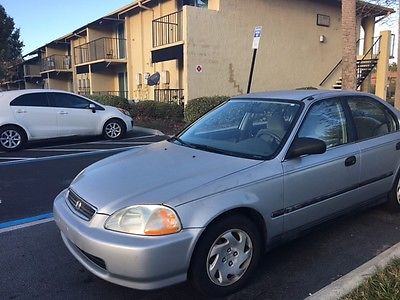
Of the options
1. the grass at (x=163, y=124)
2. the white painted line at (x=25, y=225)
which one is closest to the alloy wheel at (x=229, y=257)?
the white painted line at (x=25, y=225)

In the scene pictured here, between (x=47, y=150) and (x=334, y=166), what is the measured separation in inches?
308

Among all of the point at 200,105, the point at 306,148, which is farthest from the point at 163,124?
the point at 306,148

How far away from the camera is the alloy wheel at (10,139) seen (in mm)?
9727

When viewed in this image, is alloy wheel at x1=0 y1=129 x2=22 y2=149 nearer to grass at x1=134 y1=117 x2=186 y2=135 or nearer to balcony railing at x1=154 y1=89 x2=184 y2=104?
grass at x1=134 y1=117 x2=186 y2=135

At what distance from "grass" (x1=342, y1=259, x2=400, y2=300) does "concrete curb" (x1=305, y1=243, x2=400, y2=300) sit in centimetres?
5

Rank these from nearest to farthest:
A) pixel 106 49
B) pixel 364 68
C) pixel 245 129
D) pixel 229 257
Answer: pixel 229 257
pixel 245 129
pixel 364 68
pixel 106 49

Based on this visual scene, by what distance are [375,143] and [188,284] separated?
248 centimetres

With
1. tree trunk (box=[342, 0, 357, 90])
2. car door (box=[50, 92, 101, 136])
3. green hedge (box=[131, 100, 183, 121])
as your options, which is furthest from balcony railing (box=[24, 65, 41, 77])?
tree trunk (box=[342, 0, 357, 90])

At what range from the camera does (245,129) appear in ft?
12.8

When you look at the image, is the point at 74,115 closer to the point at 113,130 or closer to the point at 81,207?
the point at 113,130

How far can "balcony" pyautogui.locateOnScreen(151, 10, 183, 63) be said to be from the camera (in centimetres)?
→ 1567

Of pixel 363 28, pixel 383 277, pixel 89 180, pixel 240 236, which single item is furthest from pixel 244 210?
pixel 363 28

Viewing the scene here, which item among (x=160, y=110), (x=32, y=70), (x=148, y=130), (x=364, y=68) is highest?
(x=32, y=70)

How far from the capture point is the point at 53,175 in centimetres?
699
